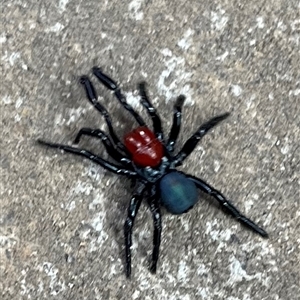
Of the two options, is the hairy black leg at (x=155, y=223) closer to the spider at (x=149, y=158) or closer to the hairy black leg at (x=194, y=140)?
the spider at (x=149, y=158)

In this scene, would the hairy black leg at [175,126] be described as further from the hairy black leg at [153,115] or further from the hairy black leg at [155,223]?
the hairy black leg at [155,223]

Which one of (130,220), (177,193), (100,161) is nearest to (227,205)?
(177,193)

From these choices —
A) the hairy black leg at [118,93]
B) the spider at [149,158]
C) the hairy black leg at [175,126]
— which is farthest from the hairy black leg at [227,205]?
the hairy black leg at [118,93]

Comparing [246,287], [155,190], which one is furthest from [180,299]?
[155,190]

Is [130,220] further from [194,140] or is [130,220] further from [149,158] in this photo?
[194,140]

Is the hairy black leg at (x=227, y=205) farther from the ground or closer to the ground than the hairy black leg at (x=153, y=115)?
closer to the ground

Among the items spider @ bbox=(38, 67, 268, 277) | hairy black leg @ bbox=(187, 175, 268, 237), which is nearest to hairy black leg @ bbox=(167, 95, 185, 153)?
spider @ bbox=(38, 67, 268, 277)

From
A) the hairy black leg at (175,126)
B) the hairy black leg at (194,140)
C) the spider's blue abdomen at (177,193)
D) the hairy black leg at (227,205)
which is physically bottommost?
the hairy black leg at (227,205)

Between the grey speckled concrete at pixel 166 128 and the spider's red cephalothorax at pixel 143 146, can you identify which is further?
the grey speckled concrete at pixel 166 128
